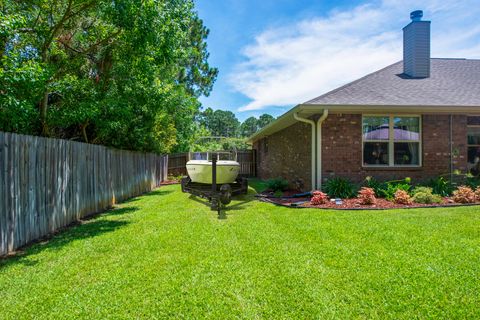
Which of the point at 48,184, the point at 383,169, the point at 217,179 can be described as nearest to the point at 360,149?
the point at 383,169

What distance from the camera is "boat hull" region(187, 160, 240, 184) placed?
8.67 m

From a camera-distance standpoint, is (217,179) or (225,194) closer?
(225,194)

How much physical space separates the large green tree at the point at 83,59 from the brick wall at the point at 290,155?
15.0ft

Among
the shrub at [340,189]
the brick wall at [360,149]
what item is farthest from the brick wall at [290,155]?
the shrub at [340,189]

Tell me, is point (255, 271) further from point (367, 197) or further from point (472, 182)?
point (472, 182)


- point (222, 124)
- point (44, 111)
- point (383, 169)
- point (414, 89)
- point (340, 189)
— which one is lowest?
point (340, 189)

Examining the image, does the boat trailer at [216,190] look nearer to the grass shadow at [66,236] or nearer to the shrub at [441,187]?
the grass shadow at [66,236]

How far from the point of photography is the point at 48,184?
16.6 feet

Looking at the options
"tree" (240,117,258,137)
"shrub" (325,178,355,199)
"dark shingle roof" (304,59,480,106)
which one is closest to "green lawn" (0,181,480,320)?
"shrub" (325,178,355,199)

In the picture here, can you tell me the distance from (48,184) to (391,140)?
28.4 ft

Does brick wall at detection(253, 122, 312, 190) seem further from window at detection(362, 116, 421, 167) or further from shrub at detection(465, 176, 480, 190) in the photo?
shrub at detection(465, 176, 480, 190)

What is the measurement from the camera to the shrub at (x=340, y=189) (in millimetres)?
7755

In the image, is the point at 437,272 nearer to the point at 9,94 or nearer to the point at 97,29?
the point at 9,94

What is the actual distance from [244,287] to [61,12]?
693 cm
